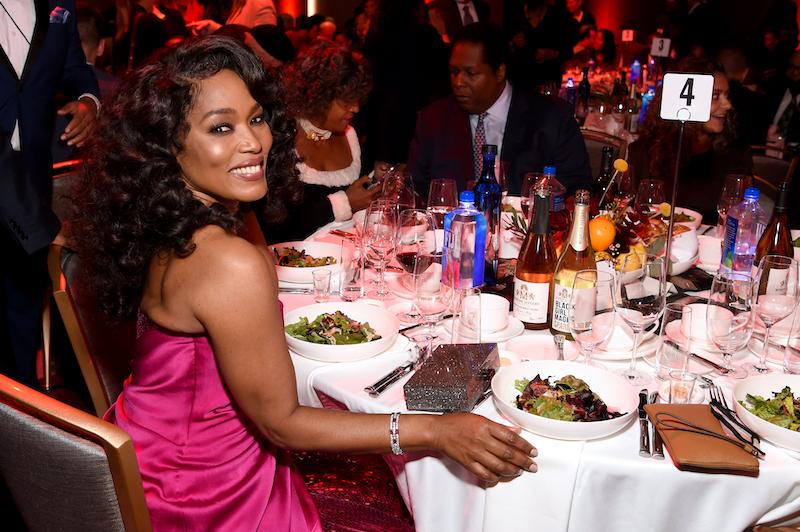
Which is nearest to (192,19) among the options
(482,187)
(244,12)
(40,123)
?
(244,12)

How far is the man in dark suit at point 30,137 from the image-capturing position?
2828 mm

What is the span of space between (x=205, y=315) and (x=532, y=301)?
0.91 meters

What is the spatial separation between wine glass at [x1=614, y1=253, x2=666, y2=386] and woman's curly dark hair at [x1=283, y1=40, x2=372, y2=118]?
7.13 ft

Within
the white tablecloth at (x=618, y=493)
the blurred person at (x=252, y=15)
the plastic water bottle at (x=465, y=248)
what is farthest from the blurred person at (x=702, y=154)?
the blurred person at (x=252, y=15)

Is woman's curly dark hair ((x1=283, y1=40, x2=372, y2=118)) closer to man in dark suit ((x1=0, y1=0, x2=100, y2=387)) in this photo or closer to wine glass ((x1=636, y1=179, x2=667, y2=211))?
man in dark suit ((x1=0, y1=0, x2=100, y2=387))

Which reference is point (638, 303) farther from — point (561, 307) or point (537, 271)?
point (537, 271)

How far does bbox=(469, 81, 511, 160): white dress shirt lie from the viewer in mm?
3955

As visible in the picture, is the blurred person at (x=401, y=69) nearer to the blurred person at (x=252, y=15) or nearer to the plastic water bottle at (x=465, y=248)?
the blurred person at (x=252, y=15)

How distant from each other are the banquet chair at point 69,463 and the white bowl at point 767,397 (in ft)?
3.75

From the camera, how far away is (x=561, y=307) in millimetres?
1876

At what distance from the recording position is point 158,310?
5.17 ft

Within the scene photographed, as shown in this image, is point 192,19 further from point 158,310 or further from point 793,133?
point 158,310

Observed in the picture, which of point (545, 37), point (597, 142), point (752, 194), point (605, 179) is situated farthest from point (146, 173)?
point (545, 37)

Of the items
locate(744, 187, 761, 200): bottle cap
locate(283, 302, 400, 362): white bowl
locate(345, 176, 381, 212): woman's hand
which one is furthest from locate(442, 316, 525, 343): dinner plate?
locate(345, 176, 381, 212): woman's hand
